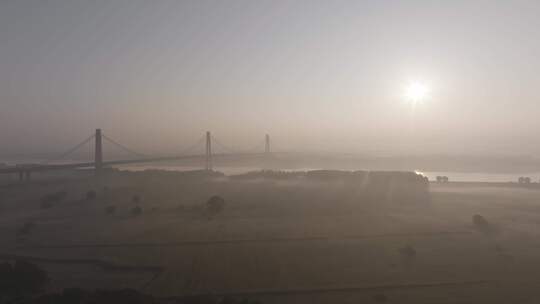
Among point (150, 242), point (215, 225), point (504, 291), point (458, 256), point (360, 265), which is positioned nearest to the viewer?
point (504, 291)

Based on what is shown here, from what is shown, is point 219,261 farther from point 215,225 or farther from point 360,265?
point 215,225

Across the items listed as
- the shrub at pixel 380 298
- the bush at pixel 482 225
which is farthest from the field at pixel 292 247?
the bush at pixel 482 225

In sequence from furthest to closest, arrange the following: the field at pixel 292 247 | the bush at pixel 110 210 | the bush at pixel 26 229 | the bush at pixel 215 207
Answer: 1. the bush at pixel 110 210
2. the bush at pixel 215 207
3. the bush at pixel 26 229
4. the field at pixel 292 247

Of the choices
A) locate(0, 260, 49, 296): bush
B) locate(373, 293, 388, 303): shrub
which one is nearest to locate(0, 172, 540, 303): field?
locate(373, 293, 388, 303): shrub

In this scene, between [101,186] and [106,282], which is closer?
[106,282]

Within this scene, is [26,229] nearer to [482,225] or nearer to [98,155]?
[482,225]

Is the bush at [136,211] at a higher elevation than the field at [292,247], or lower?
higher

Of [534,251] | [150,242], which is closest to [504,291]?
[534,251]

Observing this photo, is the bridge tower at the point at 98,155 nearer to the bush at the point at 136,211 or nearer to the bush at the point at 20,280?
the bush at the point at 136,211
